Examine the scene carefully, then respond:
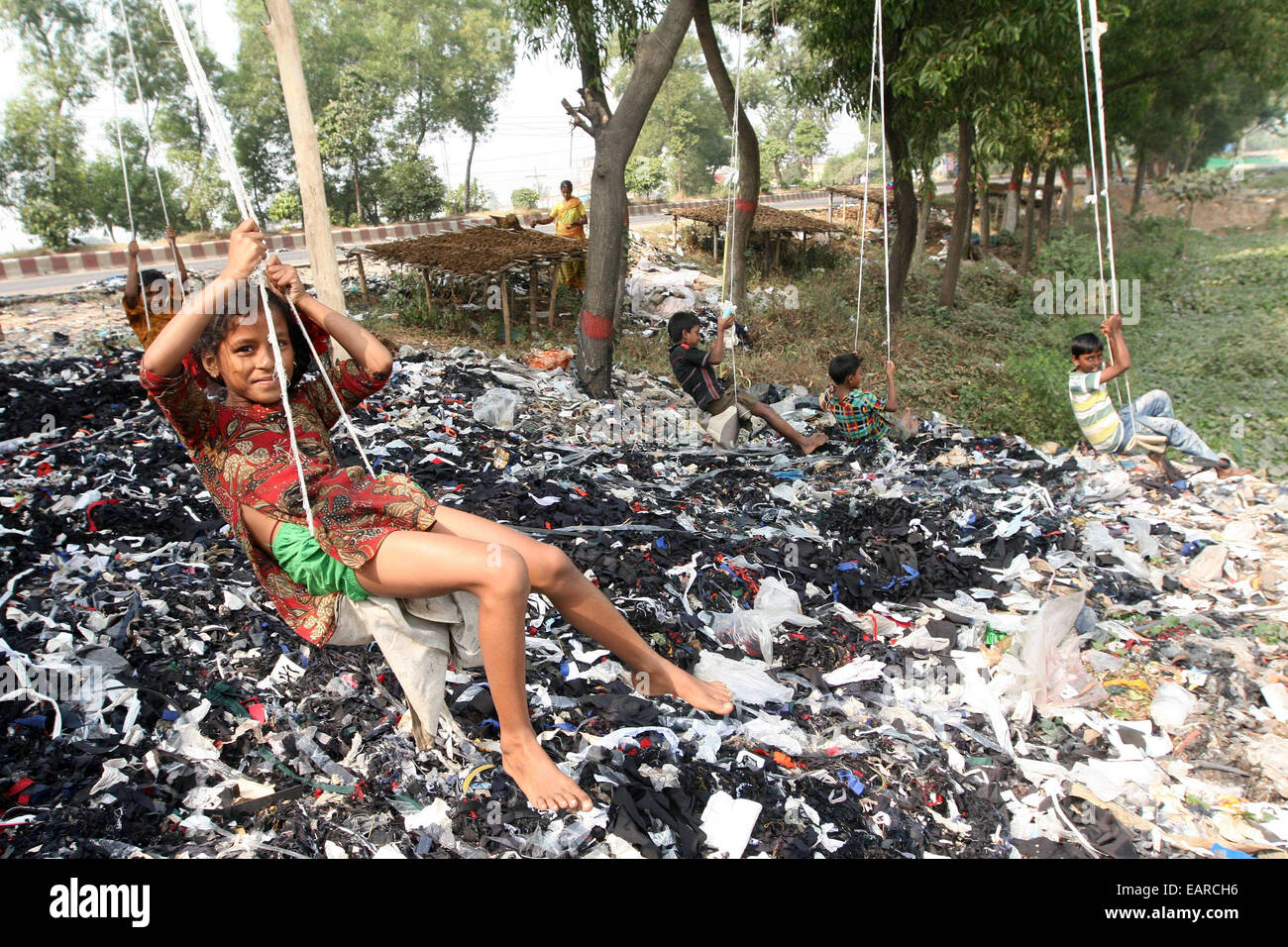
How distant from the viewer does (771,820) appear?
228 cm

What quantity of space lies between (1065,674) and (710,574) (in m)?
1.39

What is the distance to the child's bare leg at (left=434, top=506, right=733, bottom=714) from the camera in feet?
7.52

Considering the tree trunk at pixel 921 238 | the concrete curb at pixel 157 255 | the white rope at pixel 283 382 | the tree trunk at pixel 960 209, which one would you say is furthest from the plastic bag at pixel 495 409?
the tree trunk at pixel 921 238

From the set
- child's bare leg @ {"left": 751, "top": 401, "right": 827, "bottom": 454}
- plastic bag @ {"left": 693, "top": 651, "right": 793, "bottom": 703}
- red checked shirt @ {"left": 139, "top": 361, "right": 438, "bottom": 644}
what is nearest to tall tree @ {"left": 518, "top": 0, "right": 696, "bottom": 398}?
child's bare leg @ {"left": 751, "top": 401, "right": 827, "bottom": 454}

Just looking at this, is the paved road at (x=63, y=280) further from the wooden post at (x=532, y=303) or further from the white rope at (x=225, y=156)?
the white rope at (x=225, y=156)

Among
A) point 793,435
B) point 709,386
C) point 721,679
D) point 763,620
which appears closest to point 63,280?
point 709,386

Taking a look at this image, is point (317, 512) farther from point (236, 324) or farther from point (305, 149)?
point (305, 149)

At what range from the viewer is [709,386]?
587cm

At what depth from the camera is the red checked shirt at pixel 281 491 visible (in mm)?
2178

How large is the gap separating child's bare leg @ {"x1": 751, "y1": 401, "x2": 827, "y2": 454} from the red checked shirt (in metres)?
3.63

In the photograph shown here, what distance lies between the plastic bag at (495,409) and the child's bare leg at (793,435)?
1.74m

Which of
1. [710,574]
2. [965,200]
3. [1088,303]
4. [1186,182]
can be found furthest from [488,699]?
[1186,182]

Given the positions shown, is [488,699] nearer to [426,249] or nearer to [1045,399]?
[1045,399]

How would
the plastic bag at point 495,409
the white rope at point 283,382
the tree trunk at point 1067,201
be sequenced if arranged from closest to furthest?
the white rope at point 283,382
the plastic bag at point 495,409
the tree trunk at point 1067,201
